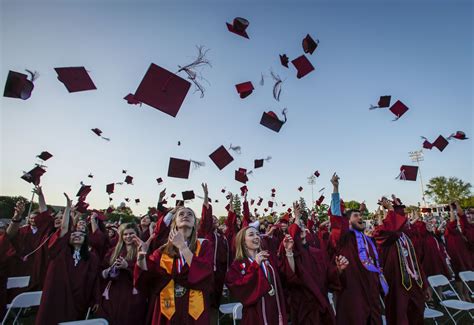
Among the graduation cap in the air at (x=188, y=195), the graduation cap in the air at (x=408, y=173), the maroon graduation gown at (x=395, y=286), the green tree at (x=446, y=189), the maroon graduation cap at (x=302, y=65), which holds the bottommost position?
the maroon graduation gown at (x=395, y=286)

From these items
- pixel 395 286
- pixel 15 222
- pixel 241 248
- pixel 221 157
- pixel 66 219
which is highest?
pixel 221 157

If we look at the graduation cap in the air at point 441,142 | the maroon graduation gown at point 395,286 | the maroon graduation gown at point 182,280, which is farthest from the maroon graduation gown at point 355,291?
the graduation cap in the air at point 441,142

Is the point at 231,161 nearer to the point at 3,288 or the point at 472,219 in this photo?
the point at 3,288

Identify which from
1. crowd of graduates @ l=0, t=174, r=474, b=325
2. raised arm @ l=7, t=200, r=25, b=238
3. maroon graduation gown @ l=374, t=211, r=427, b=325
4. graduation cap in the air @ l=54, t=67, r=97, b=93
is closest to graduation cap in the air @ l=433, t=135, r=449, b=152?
crowd of graduates @ l=0, t=174, r=474, b=325

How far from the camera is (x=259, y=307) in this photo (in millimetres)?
3061

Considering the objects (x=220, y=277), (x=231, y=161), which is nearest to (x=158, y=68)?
(x=231, y=161)

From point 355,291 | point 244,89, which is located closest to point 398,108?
point 244,89

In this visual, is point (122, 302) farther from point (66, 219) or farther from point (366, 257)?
point (366, 257)

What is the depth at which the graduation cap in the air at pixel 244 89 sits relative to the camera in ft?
20.0

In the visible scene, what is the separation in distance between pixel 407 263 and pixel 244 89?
4409 mm

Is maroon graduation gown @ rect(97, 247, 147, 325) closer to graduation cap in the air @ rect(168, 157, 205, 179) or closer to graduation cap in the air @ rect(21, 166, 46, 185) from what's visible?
graduation cap in the air @ rect(168, 157, 205, 179)

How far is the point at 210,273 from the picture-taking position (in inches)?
113

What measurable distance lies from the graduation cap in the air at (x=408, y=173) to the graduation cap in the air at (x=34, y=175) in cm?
889

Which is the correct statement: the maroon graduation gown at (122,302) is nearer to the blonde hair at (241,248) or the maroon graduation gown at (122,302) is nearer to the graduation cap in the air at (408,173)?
the blonde hair at (241,248)
